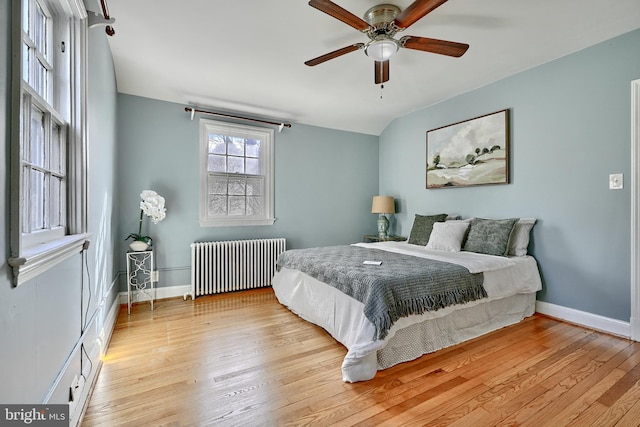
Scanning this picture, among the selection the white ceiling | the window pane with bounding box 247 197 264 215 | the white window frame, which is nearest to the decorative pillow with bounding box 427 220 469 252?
the white ceiling

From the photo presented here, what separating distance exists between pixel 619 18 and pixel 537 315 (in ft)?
8.83

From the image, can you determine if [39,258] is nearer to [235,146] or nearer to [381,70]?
[381,70]

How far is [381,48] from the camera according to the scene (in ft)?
7.22

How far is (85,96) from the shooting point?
5.34 feet

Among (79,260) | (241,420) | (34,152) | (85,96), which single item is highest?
(85,96)

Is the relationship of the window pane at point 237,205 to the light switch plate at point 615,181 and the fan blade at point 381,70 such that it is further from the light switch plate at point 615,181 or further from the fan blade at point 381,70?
the light switch plate at point 615,181

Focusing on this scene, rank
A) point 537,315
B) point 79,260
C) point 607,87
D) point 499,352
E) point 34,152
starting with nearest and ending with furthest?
point 34,152, point 79,260, point 499,352, point 607,87, point 537,315

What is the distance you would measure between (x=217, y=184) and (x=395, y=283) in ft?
9.34

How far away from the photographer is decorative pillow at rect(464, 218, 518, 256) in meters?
2.98

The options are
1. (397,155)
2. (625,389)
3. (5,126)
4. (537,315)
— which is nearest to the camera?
(5,126)

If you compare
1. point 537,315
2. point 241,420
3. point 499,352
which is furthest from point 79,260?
point 537,315

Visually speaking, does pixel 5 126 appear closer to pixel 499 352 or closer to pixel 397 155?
pixel 499 352

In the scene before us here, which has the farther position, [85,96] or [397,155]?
[397,155]

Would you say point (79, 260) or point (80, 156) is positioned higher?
point (80, 156)
